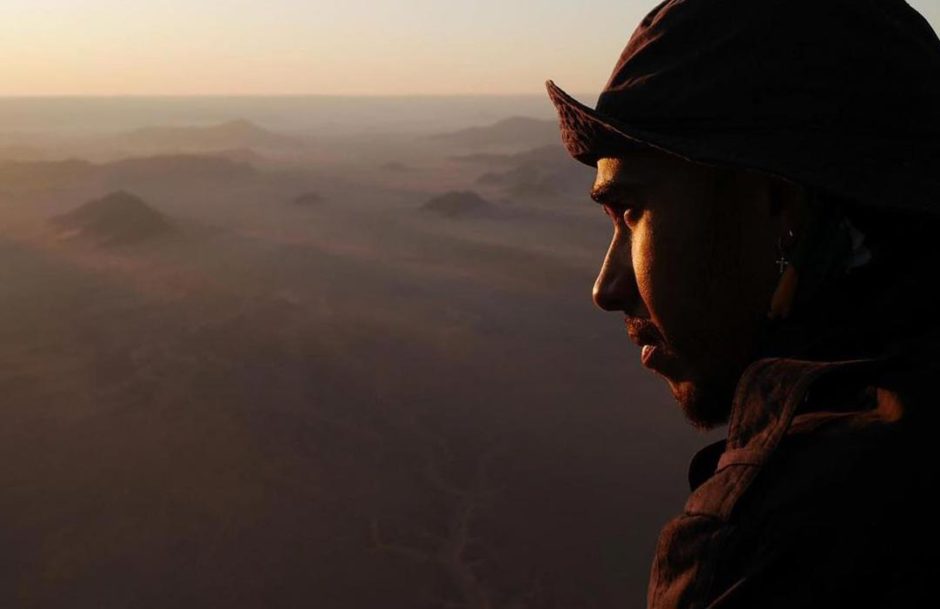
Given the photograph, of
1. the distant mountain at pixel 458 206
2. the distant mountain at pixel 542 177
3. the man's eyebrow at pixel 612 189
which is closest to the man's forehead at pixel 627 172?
the man's eyebrow at pixel 612 189

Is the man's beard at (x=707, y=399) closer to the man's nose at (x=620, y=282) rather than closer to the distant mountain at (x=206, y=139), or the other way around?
the man's nose at (x=620, y=282)

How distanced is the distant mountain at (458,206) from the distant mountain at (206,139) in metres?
49.7

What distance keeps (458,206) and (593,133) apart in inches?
1224

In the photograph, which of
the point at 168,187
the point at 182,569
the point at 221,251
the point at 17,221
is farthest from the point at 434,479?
the point at 168,187

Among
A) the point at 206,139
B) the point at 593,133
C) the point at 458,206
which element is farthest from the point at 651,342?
the point at 206,139

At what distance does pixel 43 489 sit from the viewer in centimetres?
950

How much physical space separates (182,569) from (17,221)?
25342 millimetres

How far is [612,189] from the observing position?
1204 mm

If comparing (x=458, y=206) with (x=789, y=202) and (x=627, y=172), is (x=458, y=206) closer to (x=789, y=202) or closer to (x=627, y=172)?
(x=627, y=172)

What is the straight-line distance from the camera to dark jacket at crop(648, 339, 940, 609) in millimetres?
739

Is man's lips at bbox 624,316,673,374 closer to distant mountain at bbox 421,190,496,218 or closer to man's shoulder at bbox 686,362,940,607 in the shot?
man's shoulder at bbox 686,362,940,607

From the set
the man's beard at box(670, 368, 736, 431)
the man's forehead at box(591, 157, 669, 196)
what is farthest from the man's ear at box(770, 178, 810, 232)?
the man's beard at box(670, 368, 736, 431)

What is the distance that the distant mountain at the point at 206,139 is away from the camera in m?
77.9

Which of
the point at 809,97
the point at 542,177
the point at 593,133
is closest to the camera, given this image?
the point at 809,97
